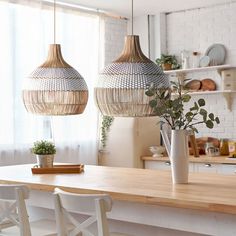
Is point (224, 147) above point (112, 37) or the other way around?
the other way around

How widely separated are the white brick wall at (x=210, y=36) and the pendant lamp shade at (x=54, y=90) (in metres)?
2.95

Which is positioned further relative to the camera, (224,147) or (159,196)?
(224,147)

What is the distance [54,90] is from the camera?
414 centimetres

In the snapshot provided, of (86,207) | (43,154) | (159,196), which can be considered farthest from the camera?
(43,154)

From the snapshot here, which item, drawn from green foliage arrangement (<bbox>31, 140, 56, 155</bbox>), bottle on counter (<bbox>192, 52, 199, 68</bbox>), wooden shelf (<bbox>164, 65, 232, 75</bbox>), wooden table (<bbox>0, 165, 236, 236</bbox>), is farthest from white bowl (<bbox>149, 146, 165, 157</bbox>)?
wooden table (<bbox>0, 165, 236, 236</bbox>)

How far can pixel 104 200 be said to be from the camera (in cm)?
273

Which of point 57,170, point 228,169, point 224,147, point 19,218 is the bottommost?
point 19,218

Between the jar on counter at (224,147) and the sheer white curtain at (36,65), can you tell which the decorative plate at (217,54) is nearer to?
the jar on counter at (224,147)

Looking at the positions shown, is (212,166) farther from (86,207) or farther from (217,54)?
(86,207)

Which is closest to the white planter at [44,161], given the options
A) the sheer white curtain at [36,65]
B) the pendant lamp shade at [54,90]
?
the pendant lamp shade at [54,90]

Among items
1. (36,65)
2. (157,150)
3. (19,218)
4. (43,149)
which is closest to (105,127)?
(157,150)

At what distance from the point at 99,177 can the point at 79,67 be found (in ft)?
10.2

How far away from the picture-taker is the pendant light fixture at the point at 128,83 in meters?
3.72

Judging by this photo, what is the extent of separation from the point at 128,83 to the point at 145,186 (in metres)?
0.74
